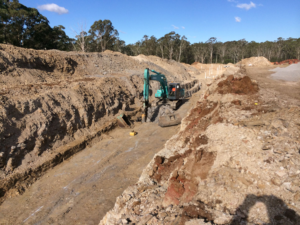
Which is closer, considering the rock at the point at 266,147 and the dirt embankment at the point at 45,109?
the rock at the point at 266,147

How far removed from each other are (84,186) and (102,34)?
42.7 m

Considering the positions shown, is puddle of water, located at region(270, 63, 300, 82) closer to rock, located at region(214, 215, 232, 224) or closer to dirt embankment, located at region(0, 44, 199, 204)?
dirt embankment, located at region(0, 44, 199, 204)

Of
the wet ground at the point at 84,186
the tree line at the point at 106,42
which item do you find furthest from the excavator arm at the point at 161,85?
the tree line at the point at 106,42

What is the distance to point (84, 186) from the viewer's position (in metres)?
8.92

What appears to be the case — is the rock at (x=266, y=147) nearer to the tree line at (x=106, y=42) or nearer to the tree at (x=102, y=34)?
the tree line at (x=106, y=42)

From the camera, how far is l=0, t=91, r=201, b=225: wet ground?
291 inches

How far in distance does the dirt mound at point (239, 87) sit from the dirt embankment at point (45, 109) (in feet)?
29.4

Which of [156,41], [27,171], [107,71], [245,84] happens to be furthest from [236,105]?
[156,41]

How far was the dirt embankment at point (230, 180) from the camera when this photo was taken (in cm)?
366

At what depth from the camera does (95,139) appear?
13734mm

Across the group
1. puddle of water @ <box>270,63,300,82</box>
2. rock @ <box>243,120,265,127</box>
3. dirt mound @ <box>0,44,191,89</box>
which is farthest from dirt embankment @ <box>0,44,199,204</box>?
puddle of water @ <box>270,63,300,82</box>

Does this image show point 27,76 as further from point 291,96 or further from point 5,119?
point 291,96

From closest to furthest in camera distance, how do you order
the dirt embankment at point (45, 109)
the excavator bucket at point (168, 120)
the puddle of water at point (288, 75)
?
1. the dirt embankment at point (45, 109)
2. the puddle of water at point (288, 75)
3. the excavator bucket at point (168, 120)

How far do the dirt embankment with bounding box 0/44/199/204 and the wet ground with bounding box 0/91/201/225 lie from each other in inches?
31.1
